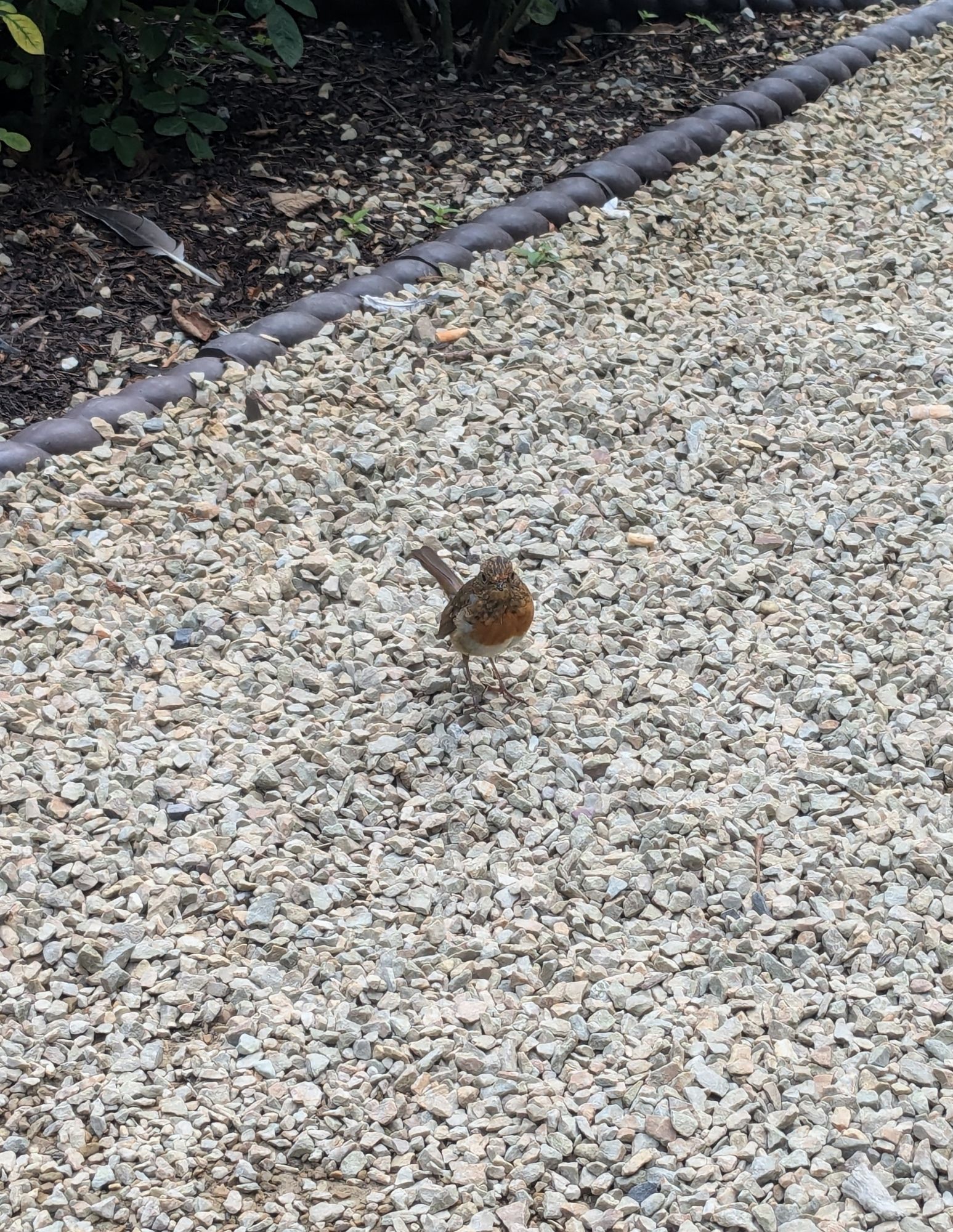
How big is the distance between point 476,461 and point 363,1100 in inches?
95.0

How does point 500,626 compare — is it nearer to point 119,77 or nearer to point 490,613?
point 490,613

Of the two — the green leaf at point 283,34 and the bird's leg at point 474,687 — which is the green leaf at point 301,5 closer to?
the green leaf at point 283,34

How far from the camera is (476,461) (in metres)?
4.68

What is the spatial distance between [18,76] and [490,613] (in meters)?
3.51

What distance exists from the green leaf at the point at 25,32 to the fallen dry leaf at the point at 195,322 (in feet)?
3.48

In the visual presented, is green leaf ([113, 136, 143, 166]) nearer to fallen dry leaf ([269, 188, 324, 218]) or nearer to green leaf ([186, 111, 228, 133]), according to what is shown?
green leaf ([186, 111, 228, 133])

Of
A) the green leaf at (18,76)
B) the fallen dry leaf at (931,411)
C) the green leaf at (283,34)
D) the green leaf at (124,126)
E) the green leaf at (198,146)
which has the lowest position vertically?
the fallen dry leaf at (931,411)

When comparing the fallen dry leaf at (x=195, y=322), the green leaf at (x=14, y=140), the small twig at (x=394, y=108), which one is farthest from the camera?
the small twig at (x=394, y=108)

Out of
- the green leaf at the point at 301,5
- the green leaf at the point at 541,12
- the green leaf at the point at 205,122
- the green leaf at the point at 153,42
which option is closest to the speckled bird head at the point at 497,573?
the green leaf at the point at 301,5

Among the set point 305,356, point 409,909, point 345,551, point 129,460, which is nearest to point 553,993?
point 409,909

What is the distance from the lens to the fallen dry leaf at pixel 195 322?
521 centimetres

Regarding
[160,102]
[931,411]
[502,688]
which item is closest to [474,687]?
[502,688]

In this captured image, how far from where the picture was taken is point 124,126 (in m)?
5.79

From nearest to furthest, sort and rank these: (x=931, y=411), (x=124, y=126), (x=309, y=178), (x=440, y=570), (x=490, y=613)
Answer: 1. (x=490, y=613)
2. (x=440, y=570)
3. (x=931, y=411)
4. (x=124, y=126)
5. (x=309, y=178)
